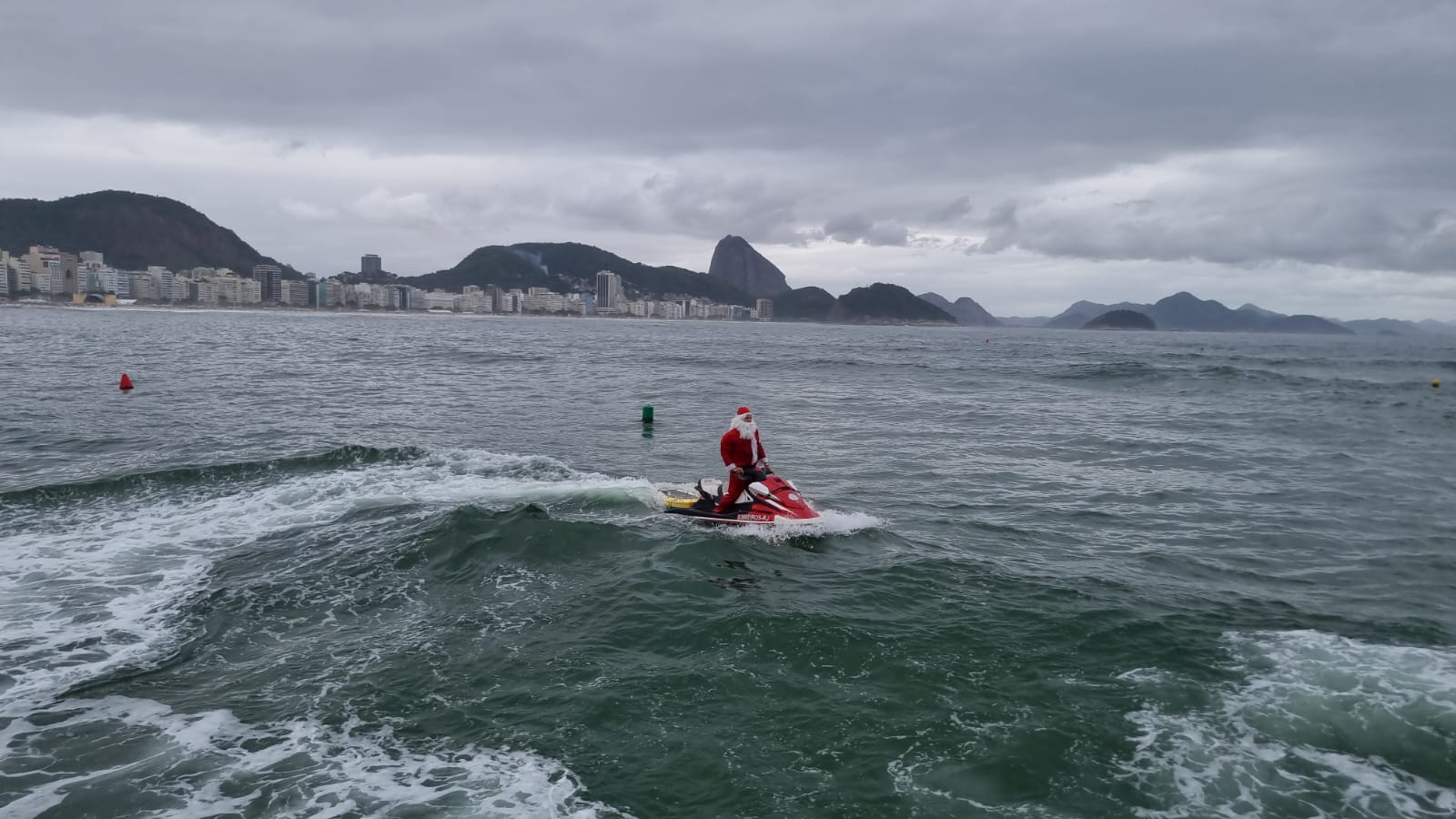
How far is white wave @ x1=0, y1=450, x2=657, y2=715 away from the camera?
30.7ft

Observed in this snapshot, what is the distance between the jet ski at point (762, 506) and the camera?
556 inches

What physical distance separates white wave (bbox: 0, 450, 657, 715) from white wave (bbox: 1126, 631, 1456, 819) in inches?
420

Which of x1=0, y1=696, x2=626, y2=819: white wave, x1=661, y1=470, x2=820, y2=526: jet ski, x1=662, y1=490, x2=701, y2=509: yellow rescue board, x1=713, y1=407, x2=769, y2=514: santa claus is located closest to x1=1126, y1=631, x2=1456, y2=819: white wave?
x1=0, y1=696, x2=626, y2=819: white wave

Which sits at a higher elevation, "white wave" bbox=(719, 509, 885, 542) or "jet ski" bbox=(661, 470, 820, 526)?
"jet ski" bbox=(661, 470, 820, 526)

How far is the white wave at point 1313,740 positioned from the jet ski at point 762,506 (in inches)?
257

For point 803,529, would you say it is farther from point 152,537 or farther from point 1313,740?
point 152,537

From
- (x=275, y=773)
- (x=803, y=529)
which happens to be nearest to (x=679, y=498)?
(x=803, y=529)

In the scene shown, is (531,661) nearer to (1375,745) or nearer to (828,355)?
(1375,745)

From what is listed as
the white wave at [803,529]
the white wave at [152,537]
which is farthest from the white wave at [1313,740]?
the white wave at [152,537]

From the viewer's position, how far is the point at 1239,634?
10.2 meters

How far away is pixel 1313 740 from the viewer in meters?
7.80

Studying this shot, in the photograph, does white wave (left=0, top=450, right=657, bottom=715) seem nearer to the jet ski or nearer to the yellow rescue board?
the yellow rescue board

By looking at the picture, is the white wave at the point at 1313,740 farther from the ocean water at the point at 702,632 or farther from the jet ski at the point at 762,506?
the jet ski at the point at 762,506

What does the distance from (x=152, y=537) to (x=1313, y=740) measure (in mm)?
17035
